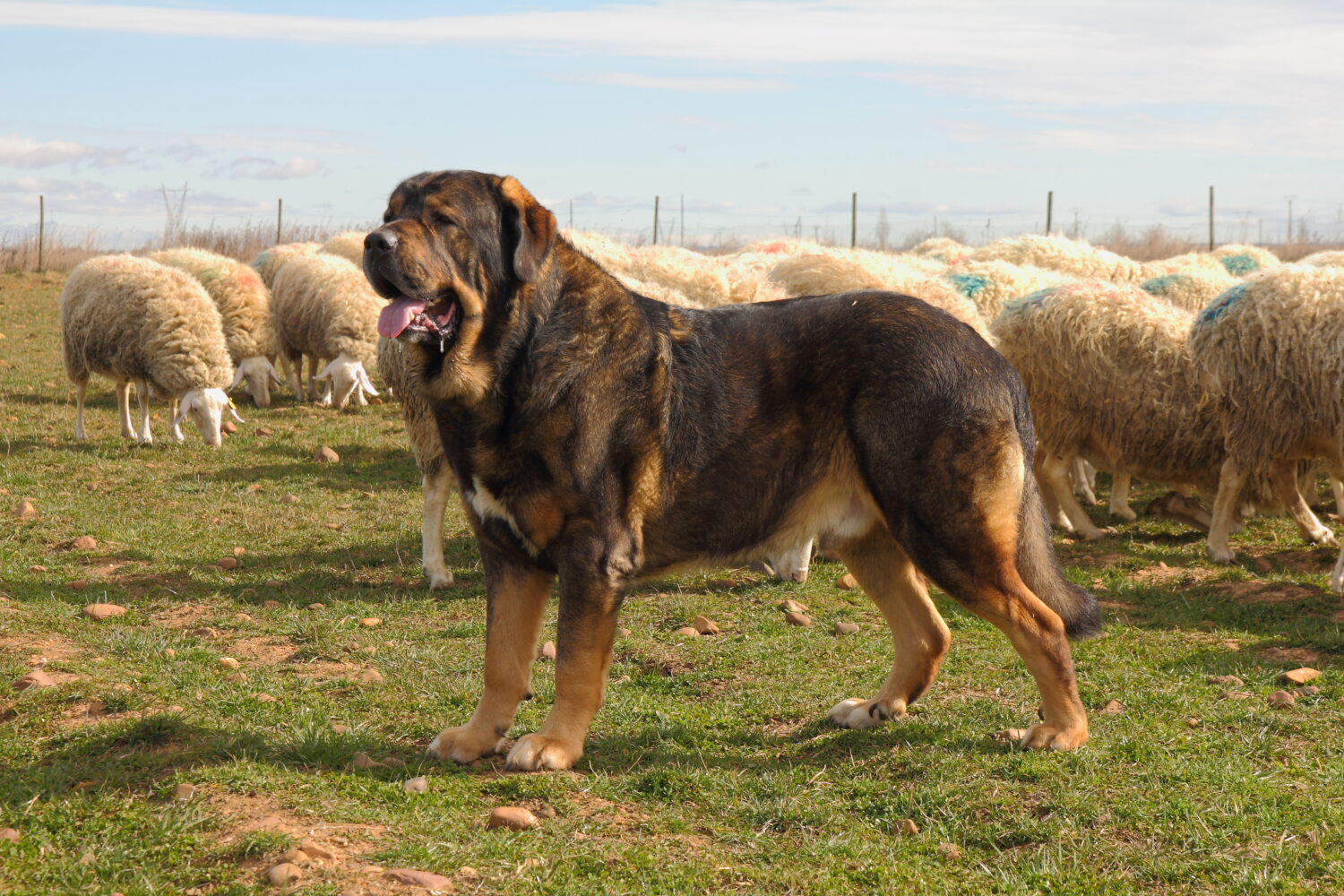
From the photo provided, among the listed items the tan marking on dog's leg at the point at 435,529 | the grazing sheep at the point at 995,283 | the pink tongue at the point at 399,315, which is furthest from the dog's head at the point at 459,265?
the grazing sheep at the point at 995,283

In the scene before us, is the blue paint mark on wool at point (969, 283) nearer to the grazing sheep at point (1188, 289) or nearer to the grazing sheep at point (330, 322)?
the grazing sheep at point (1188, 289)

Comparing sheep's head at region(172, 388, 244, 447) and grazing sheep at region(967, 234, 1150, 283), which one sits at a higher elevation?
grazing sheep at region(967, 234, 1150, 283)

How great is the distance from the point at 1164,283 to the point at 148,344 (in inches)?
372

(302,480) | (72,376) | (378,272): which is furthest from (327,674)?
(72,376)

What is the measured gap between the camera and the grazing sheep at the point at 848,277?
9.05 meters

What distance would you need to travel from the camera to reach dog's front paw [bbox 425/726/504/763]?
4.05 meters

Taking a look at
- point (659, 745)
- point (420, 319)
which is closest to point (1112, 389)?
point (659, 745)

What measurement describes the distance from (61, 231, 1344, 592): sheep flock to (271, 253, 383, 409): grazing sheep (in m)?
1.75

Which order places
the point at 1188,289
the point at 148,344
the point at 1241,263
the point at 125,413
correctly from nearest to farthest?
1. the point at 1188,289
2. the point at 148,344
3. the point at 125,413
4. the point at 1241,263

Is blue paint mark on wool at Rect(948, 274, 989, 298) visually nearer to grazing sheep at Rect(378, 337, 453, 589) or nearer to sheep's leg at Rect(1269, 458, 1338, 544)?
sheep's leg at Rect(1269, 458, 1338, 544)

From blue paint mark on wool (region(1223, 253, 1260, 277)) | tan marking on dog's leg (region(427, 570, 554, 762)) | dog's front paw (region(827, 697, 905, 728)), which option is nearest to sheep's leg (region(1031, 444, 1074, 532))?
dog's front paw (region(827, 697, 905, 728))

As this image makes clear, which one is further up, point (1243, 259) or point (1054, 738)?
point (1243, 259)

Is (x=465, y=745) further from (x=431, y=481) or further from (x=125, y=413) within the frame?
(x=125, y=413)

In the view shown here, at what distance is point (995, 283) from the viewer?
10.8 meters
